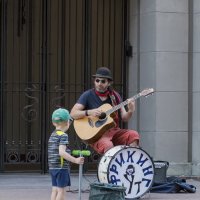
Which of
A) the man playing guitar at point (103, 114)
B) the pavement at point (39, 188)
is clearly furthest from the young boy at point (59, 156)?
the man playing guitar at point (103, 114)

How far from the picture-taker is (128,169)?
29.9ft

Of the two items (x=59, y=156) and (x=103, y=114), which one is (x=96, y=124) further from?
(x=59, y=156)

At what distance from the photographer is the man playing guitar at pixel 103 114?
9.38m

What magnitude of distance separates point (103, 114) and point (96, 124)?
0.20 m

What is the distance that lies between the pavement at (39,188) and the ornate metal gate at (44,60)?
1.79ft

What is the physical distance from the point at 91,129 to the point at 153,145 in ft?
9.32

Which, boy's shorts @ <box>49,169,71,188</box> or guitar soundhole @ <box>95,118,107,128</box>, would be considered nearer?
boy's shorts @ <box>49,169,71,188</box>

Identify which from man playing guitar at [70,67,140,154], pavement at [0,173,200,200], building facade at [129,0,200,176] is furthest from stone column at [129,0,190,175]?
man playing guitar at [70,67,140,154]

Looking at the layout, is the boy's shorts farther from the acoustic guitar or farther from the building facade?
the building facade

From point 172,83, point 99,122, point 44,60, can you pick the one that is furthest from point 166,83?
point 99,122

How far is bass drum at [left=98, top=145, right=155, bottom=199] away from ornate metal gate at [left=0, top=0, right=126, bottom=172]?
3.66 meters

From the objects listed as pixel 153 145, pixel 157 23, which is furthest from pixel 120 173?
pixel 157 23

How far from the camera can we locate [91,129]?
9.44m

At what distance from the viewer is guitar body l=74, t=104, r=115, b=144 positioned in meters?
9.38
